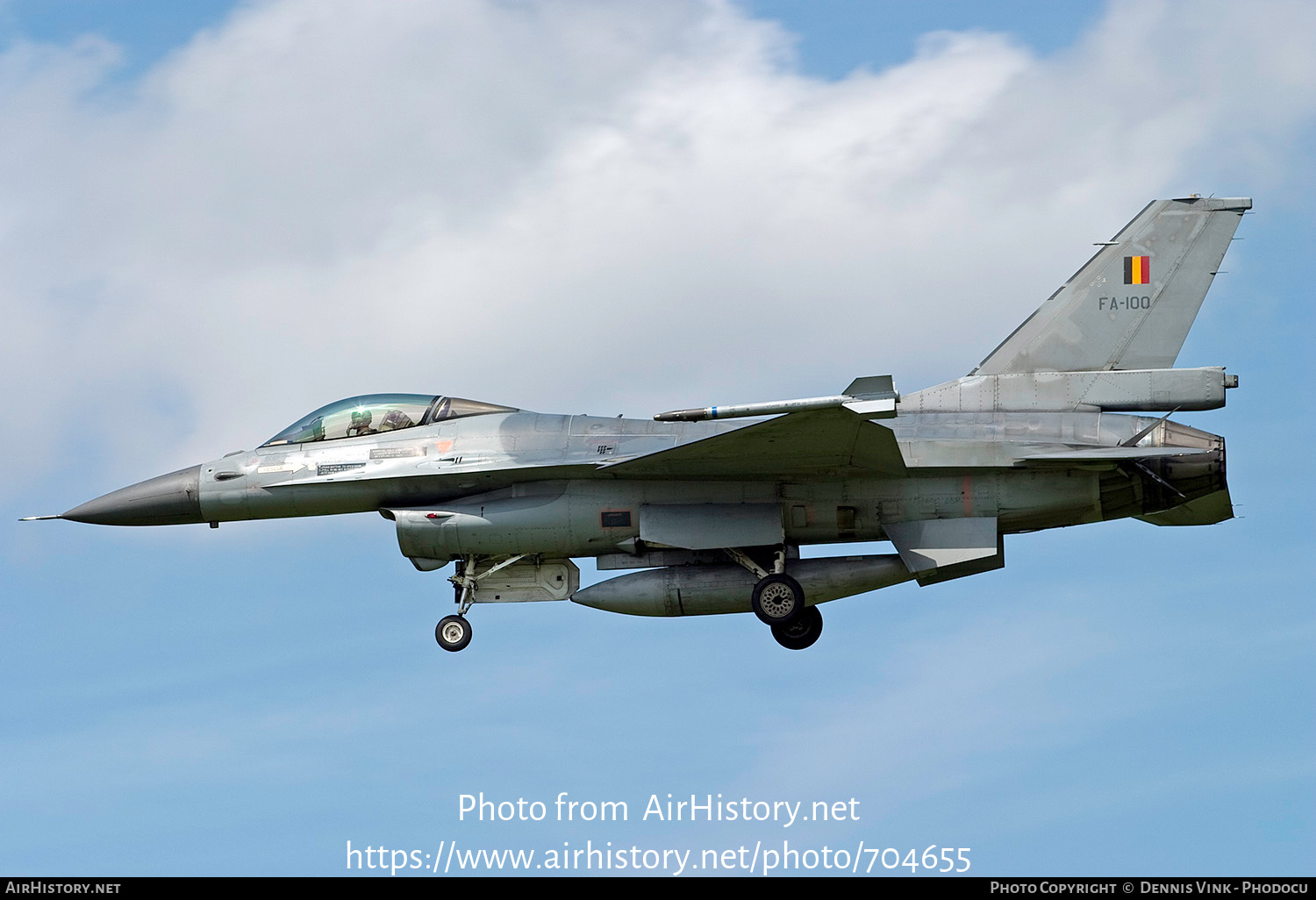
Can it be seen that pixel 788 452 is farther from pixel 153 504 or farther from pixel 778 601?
pixel 153 504

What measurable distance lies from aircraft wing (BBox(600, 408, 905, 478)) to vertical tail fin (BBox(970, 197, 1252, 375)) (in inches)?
111

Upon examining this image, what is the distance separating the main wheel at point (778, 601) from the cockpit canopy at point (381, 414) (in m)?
4.47

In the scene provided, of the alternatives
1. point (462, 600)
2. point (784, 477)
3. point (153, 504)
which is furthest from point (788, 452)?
point (153, 504)

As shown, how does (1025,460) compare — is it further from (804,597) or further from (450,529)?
(450,529)

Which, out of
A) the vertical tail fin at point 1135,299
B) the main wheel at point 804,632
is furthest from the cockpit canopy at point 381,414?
the vertical tail fin at point 1135,299

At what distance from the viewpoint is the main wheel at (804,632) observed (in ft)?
76.2

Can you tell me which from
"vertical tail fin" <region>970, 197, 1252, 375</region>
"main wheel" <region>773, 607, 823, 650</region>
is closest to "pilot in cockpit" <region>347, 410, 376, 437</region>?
"main wheel" <region>773, 607, 823, 650</region>

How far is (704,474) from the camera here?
21.9 metres

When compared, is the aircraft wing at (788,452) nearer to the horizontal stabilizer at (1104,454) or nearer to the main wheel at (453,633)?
the horizontal stabilizer at (1104,454)

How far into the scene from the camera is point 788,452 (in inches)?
821

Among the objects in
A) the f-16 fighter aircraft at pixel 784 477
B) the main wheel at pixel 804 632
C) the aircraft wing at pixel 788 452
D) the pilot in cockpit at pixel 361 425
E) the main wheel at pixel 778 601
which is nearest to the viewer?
the aircraft wing at pixel 788 452

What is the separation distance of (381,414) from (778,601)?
20.3ft

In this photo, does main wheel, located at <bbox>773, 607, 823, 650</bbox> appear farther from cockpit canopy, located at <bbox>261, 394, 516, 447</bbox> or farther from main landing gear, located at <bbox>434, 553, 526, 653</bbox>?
cockpit canopy, located at <bbox>261, 394, 516, 447</bbox>
